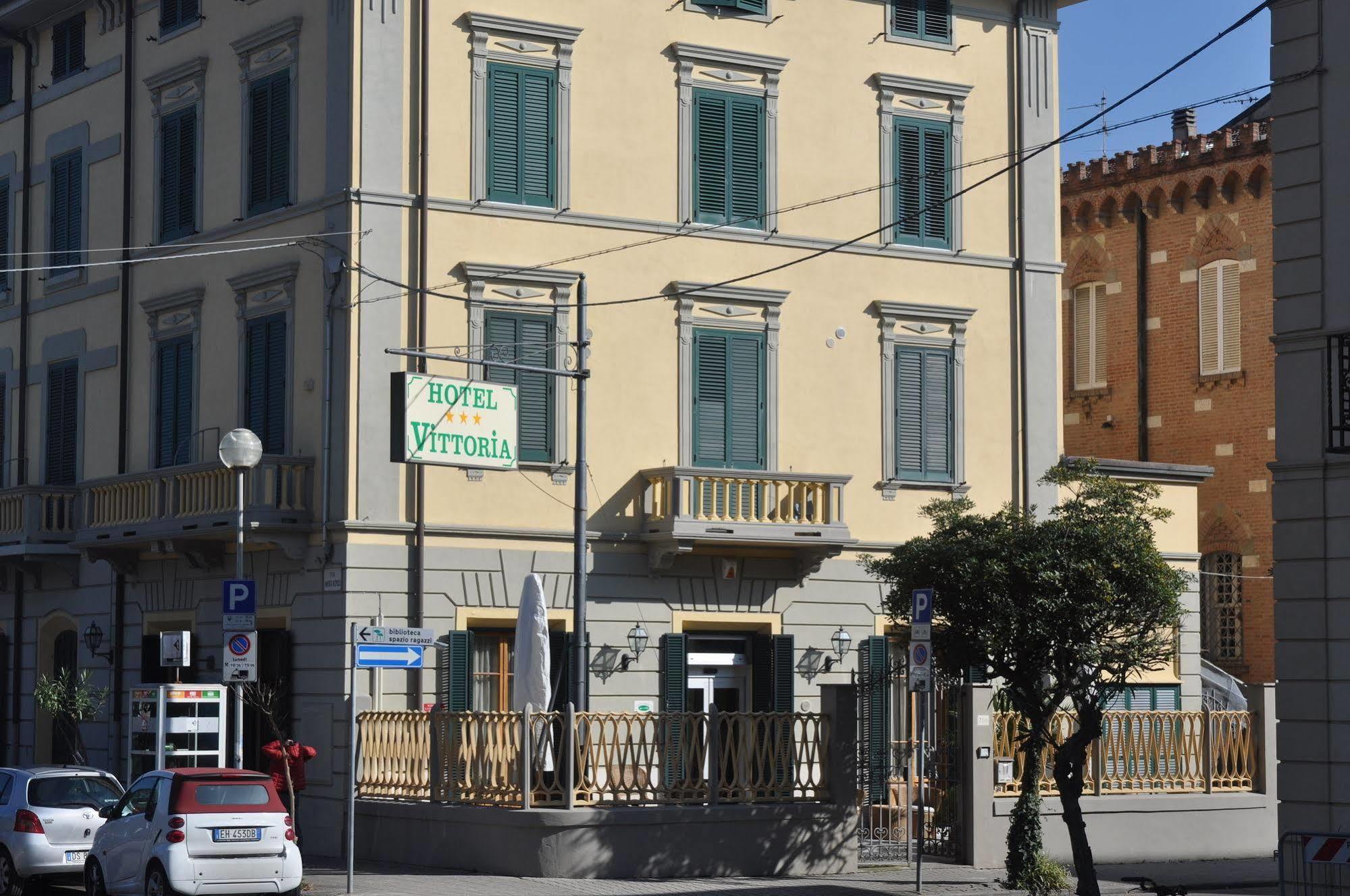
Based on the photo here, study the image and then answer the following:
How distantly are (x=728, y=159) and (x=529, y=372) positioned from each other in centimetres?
473

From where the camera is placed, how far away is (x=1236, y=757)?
28.5 metres

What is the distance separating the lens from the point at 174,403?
32281 mm

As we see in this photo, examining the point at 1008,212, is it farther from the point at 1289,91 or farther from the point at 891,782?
the point at 1289,91

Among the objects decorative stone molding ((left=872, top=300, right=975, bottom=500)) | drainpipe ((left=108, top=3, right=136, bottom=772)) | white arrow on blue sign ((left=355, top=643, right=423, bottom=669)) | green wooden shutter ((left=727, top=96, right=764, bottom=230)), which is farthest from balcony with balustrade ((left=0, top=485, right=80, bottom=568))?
decorative stone molding ((left=872, top=300, right=975, bottom=500))

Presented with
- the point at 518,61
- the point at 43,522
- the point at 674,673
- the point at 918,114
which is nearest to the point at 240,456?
the point at 518,61

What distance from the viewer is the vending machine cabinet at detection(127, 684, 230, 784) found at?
26656mm

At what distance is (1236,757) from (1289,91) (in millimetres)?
11649

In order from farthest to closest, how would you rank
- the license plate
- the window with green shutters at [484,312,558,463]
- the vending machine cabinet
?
the window with green shutters at [484,312,558,463], the vending machine cabinet, the license plate

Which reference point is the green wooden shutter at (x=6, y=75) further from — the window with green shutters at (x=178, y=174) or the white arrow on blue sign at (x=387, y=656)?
the white arrow on blue sign at (x=387, y=656)

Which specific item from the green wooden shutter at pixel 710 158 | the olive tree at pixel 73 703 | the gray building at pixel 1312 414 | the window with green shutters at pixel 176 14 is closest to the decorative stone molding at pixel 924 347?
the green wooden shutter at pixel 710 158

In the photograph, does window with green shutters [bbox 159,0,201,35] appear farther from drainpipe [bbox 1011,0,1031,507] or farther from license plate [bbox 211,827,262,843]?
license plate [bbox 211,827,262,843]

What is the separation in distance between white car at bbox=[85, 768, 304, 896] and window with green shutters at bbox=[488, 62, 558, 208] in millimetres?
11335

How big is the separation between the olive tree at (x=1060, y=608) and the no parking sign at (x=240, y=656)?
774 cm

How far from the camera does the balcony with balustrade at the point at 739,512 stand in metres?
30.1
